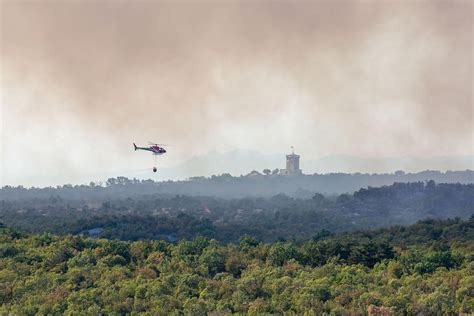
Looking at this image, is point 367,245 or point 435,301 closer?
point 435,301

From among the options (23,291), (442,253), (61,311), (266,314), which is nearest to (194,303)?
(266,314)

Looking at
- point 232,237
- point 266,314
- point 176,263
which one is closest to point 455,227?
point 232,237

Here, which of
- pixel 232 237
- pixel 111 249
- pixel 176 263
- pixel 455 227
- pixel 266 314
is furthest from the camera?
pixel 232 237

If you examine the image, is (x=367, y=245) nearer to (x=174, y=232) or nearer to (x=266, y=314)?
(x=266, y=314)

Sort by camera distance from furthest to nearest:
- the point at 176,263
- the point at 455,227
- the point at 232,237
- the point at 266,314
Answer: the point at 232,237
the point at 455,227
the point at 176,263
the point at 266,314

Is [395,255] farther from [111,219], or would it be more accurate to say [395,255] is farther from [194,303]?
[111,219]

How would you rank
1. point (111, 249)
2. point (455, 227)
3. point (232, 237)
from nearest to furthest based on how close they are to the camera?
point (111, 249) → point (455, 227) → point (232, 237)

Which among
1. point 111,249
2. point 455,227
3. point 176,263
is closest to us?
point 176,263

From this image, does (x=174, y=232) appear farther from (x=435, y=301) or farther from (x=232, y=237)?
(x=435, y=301)

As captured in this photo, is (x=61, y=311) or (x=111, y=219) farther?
(x=111, y=219)
